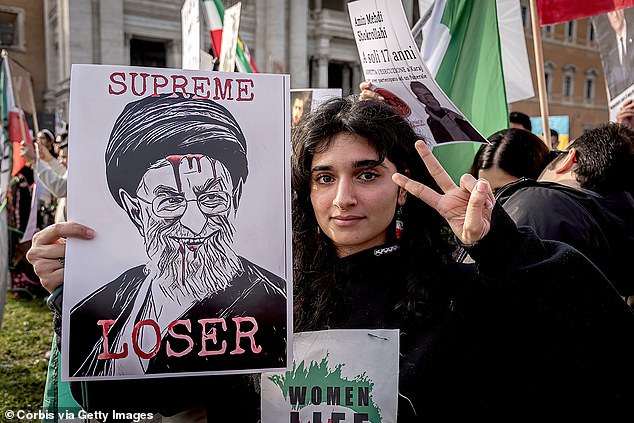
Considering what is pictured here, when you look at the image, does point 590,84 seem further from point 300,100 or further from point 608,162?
point 608,162

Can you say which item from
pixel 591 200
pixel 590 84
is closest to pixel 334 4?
pixel 590 84

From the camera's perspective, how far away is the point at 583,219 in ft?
8.07

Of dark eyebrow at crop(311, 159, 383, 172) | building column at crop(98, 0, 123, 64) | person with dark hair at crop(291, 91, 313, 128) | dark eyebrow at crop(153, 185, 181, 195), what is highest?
building column at crop(98, 0, 123, 64)

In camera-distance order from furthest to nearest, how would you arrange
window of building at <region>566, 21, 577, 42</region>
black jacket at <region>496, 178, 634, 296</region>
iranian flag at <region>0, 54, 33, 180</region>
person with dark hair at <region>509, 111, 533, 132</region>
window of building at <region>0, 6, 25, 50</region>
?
1. window of building at <region>566, 21, 577, 42</region>
2. window of building at <region>0, 6, 25, 50</region>
3. iranian flag at <region>0, 54, 33, 180</region>
4. person with dark hair at <region>509, 111, 533, 132</region>
5. black jacket at <region>496, 178, 634, 296</region>

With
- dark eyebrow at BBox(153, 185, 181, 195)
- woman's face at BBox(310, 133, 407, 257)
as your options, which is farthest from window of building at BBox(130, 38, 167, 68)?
dark eyebrow at BBox(153, 185, 181, 195)

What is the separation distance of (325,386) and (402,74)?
68.8 inches

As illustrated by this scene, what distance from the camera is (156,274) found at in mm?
1335

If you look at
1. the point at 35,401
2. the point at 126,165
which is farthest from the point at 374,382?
the point at 35,401

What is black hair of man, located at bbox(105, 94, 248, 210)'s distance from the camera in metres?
1.33

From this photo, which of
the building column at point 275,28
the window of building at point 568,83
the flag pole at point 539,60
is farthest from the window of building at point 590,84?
the flag pole at point 539,60

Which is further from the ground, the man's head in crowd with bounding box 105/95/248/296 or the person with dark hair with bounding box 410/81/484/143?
the person with dark hair with bounding box 410/81/484/143

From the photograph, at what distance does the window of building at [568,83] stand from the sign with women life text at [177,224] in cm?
4274

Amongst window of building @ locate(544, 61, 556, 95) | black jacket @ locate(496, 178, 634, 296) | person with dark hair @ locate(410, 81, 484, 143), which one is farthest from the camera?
window of building @ locate(544, 61, 556, 95)

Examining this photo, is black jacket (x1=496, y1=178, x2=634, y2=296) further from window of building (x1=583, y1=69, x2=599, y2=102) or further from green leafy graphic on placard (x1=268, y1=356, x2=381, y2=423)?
window of building (x1=583, y1=69, x2=599, y2=102)
